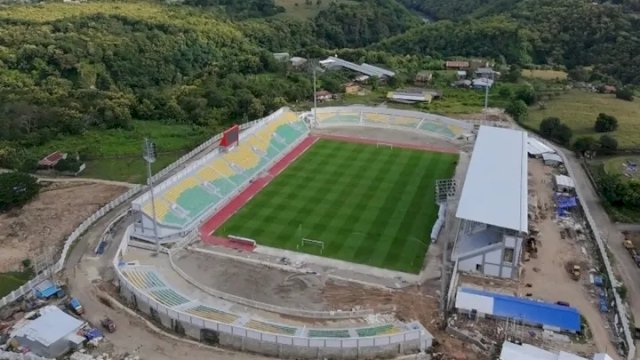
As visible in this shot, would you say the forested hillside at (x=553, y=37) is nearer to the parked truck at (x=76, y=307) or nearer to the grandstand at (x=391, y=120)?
the grandstand at (x=391, y=120)

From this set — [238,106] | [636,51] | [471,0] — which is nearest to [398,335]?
[238,106]

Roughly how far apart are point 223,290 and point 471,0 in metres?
123

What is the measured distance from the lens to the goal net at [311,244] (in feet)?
142

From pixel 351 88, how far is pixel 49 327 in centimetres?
6042

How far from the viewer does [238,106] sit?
2950 inches

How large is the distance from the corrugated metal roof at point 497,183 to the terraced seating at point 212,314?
1653 cm

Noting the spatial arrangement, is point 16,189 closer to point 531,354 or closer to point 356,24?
point 531,354

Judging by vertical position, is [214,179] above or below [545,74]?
below

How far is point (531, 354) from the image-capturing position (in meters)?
31.3

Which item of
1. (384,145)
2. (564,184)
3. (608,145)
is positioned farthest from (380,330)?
(608,145)

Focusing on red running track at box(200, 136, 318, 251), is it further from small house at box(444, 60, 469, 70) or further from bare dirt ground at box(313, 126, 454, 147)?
small house at box(444, 60, 469, 70)

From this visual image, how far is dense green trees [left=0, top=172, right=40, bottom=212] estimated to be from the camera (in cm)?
4856

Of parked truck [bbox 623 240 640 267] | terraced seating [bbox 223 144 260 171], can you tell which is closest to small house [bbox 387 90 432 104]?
terraced seating [bbox 223 144 260 171]

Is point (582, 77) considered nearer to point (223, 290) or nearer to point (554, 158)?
point (554, 158)
